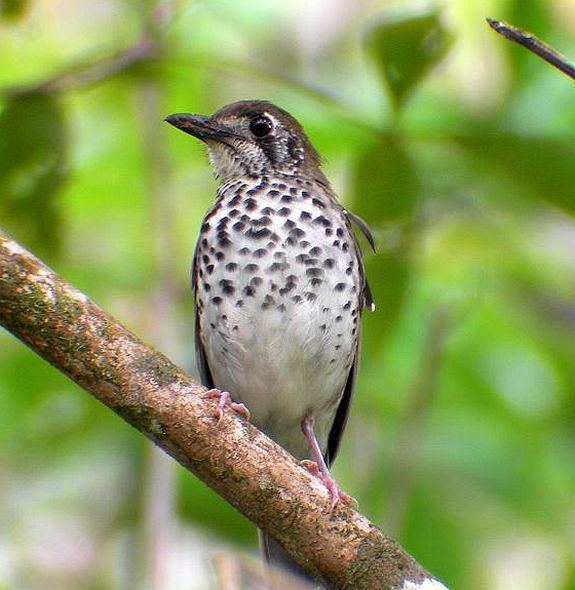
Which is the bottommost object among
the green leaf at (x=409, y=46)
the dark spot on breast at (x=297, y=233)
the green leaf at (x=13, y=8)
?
the dark spot on breast at (x=297, y=233)

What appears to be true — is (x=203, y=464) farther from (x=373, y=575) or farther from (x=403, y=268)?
(x=403, y=268)

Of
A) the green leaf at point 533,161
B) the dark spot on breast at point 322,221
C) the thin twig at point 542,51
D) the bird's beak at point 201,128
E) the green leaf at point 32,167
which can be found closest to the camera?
the thin twig at point 542,51

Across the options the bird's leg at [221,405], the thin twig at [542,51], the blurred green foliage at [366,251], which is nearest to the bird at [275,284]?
the blurred green foliage at [366,251]

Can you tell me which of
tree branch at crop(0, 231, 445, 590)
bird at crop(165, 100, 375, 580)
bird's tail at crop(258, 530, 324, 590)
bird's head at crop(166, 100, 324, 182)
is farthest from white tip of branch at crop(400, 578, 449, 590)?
bird's head at crop(166, 100, 324, 182)

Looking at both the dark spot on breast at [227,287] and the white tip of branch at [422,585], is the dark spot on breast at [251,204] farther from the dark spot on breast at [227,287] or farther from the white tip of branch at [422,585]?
the white tip of branch at [422,585]

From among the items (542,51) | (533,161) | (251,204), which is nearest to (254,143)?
(251,204)

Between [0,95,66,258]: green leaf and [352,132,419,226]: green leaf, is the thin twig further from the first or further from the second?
[0,95,66,258]: green leaf

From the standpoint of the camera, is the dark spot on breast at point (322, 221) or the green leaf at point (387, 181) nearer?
the green leaf at point (387, 181)
